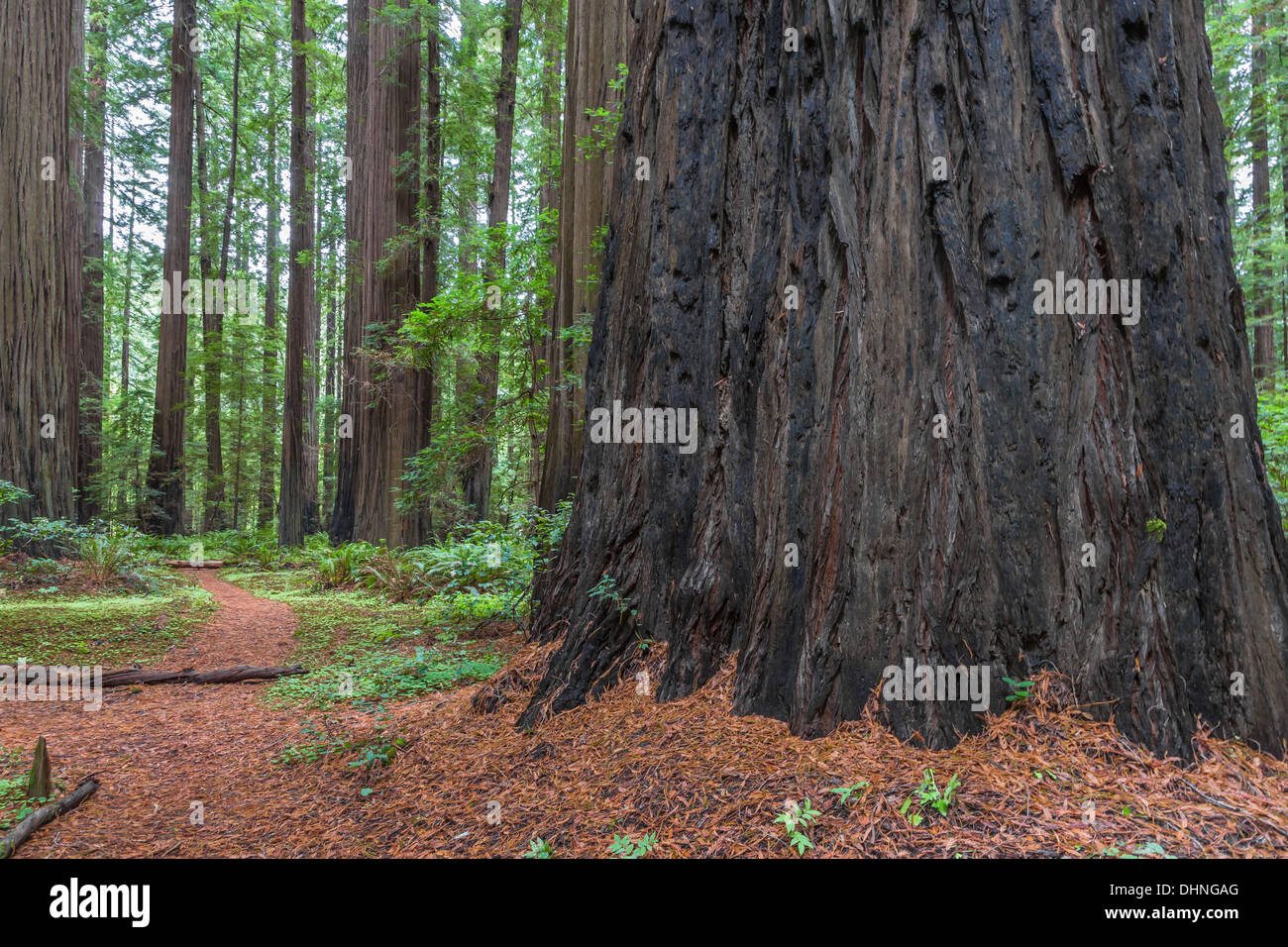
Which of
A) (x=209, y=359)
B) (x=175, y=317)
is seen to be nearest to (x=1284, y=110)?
(x=175, y=317)

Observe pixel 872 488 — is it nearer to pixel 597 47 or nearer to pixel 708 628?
pixel 708 628

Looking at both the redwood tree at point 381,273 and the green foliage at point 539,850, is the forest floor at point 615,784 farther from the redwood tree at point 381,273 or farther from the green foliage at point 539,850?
the redwood tree at point 381,273

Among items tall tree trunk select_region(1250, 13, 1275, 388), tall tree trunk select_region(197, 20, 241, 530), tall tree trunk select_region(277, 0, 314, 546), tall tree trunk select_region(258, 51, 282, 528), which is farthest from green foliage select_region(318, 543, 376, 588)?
tall tree trunk select_region(1250, 13, 1275, 388)

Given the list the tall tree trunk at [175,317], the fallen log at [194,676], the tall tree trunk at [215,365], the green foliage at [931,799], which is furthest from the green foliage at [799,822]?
the tall tree trunk at [215,365]

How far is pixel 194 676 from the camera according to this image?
588cm

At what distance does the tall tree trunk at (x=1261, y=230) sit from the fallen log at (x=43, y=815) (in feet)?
50.3

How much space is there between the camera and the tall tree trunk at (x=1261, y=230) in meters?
12.7

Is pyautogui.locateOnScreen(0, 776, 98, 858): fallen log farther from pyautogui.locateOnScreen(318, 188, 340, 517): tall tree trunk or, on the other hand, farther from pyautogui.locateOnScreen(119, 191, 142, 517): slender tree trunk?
pyautogui.locateOnScreen(318, 188, 340, 517): tall tree trunk

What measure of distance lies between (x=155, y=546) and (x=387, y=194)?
8.75m

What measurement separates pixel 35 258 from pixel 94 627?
5129mm

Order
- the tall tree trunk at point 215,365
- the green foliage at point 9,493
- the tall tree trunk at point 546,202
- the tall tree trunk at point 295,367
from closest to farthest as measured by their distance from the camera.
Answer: the green foliage at point 9,493 → the tall tree trunk at point 546,202 → the tall tree trunk at point 295,367 → the tall tree trunk at point 215,365

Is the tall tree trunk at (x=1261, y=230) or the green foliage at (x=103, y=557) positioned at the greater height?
the tall tree trunk at (x=1261, y=230)

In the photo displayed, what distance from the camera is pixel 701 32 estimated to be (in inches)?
161
